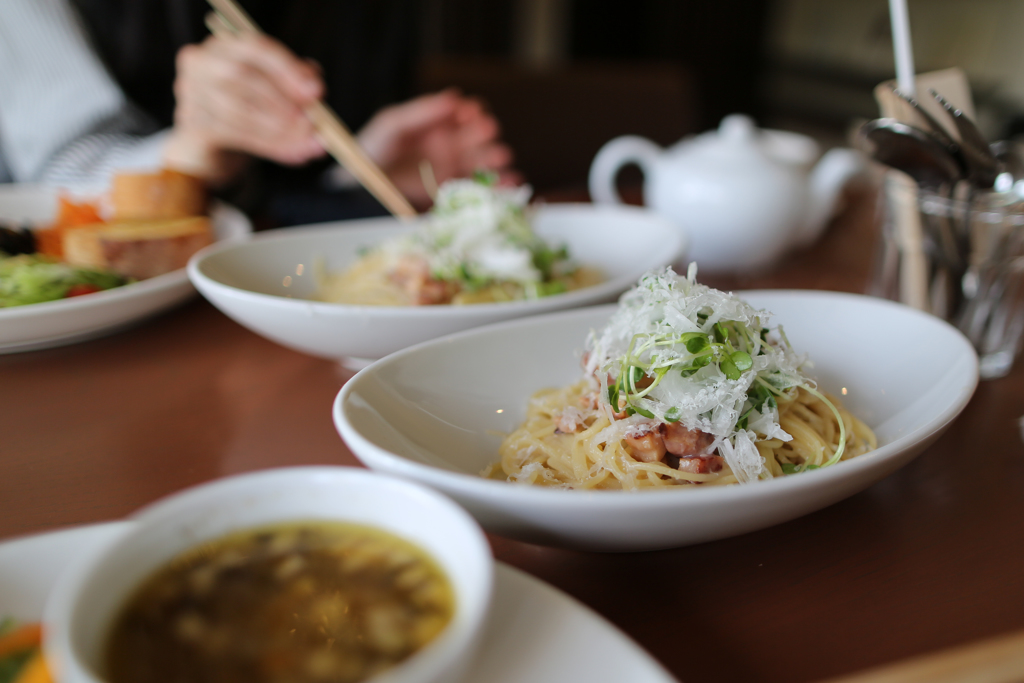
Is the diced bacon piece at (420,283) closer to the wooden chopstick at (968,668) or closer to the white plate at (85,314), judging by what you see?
the white plate at (85,314)

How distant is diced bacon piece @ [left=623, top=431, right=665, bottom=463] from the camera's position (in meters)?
0.85

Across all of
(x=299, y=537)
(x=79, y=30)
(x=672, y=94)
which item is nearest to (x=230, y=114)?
(x=79, y=30)

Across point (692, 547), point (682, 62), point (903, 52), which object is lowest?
point (692, 547)

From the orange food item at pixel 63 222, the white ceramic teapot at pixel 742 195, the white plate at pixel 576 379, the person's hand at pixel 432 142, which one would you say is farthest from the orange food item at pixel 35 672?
the person's hand at pixel 432 142

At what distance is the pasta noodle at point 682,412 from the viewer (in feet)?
2.76

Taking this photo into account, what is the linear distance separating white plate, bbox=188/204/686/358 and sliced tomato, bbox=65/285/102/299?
0.74 ft

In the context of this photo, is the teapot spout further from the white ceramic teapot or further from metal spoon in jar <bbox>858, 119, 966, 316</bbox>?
metal spoon in jar <bbox>858, 119, 966, 316</bbox>

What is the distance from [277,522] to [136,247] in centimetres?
110

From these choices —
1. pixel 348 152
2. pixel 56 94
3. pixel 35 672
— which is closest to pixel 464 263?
pixel 348 152

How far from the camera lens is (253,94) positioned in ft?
5.64

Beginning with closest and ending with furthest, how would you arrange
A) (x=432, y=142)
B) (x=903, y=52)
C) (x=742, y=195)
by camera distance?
(x=903, y=52), (x=742, y=195), (x=432, y=142)

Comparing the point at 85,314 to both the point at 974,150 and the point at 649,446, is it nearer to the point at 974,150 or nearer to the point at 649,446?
the point at 649,446

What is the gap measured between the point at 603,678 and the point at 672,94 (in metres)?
3.61

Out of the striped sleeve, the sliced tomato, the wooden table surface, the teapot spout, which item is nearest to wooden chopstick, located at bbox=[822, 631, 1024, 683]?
the wooden table surface
